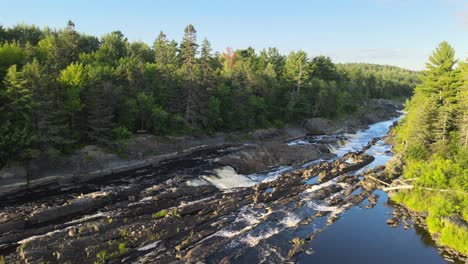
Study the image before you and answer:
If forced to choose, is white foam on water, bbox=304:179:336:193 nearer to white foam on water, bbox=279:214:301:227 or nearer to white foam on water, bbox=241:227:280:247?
white foam on water, bbox=279:214:301:227

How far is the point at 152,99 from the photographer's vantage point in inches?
2511

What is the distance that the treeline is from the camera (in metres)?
44.8

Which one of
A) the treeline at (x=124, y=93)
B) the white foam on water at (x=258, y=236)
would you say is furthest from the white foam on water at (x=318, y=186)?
the treeline at (x=124, y=93)

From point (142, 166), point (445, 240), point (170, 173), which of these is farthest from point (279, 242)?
point (142, 166)

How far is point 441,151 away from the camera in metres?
44.1

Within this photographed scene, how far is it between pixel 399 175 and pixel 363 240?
21478mm

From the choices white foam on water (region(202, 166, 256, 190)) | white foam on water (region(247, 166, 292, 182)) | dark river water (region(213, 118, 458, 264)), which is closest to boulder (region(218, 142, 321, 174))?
white foam on water (region(247, 166, 292, 182))

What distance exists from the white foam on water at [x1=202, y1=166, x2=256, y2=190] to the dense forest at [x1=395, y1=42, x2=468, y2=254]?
1938cm

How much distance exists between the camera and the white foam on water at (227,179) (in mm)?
44219

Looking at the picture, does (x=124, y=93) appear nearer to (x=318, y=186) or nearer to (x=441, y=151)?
(x=318, y=186)

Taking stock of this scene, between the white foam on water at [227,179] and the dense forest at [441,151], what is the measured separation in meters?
19.4

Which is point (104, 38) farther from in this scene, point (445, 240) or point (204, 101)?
point (445, 240)

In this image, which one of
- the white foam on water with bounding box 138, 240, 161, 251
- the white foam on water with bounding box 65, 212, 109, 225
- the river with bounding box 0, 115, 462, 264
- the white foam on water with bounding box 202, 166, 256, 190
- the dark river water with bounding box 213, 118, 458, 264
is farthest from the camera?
the white foam on water with bounding box 202, 166, 256, 190

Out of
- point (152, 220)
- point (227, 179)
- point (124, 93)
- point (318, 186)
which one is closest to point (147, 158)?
point (124, 93)
